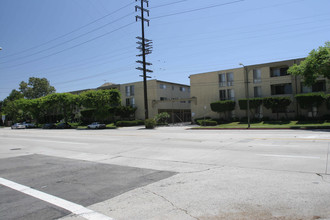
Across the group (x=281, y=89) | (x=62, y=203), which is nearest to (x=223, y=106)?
Result: (x=281, y=89)

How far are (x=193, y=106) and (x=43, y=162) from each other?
37.8m

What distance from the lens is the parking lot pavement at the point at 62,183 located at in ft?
16.5

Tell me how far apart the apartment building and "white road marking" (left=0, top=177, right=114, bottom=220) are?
43.4 metres

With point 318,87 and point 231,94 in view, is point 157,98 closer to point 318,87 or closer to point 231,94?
point 231,94

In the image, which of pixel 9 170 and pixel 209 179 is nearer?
pixel 209 179

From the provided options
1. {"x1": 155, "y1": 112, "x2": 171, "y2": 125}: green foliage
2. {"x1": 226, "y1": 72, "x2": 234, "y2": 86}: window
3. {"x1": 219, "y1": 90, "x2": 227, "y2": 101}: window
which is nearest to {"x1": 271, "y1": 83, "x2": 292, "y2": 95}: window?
{"x1": 226, "y1": 72, "x2": 234, "y2": 86}: window

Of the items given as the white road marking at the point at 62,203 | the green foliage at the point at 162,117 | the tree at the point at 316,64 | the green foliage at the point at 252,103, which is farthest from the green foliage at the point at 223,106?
the white road marking at the point at 62,203

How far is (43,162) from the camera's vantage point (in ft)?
34.3

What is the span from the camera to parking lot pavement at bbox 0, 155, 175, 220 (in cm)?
504

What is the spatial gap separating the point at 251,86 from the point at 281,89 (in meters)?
4.66

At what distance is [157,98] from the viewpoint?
51.9 meters

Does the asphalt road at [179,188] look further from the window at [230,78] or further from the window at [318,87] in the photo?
the window at [230,78]

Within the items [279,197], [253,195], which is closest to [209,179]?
[253,195]

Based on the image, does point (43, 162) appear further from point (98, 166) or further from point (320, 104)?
point (320, 104)
